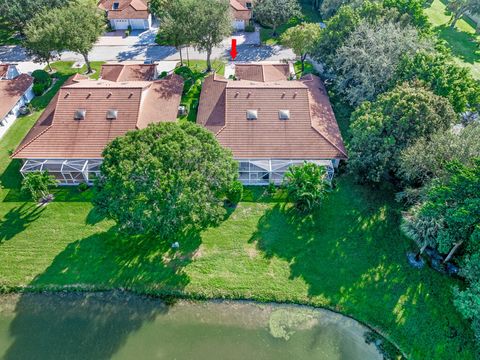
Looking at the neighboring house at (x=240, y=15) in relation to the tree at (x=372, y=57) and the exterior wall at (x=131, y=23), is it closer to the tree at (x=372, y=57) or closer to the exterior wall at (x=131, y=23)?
the exterior wall at (x=131, y=23)

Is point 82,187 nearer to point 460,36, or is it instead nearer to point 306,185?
point 306,185

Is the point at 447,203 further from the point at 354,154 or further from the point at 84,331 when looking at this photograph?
the point at 84,331

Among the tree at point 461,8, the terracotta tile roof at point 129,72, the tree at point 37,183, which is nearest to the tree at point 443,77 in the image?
the terracotta tile roof at point 129,72

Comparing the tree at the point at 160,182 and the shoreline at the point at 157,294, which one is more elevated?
the tree at the point at 160,182

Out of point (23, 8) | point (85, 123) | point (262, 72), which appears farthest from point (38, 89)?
point (262, 72)

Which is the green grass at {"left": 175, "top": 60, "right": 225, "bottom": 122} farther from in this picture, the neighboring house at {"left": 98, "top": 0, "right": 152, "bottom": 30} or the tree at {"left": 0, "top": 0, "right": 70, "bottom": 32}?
the tree at {"left": 0, "top": 0, "right": 70, "bottom": 32}

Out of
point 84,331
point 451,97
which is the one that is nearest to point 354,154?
point 451,97

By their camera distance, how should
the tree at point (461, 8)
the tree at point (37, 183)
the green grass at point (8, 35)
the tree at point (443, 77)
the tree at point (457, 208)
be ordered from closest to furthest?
the tree at point (457, 208)
the tree at point (37, 183)
the tree at point (443, 77)
the green grass at point (8, 35)
the tree at point (461, 8)
